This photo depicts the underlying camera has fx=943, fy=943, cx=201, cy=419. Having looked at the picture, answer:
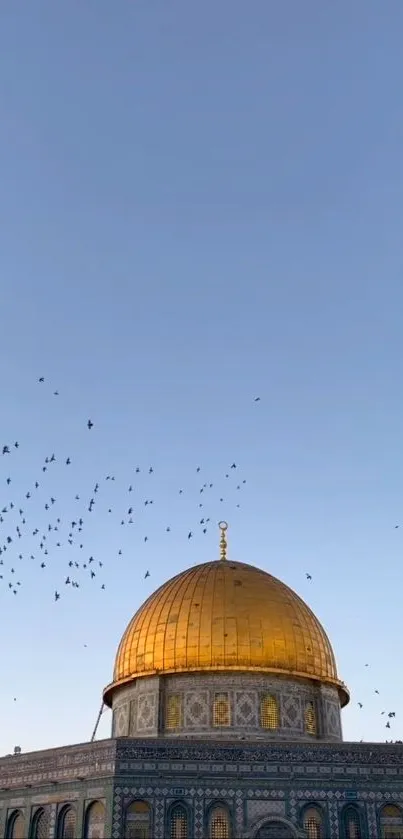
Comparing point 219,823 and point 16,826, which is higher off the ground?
point 16,826

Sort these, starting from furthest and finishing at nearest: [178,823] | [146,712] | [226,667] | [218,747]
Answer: [146,712], [226,667], [218,747], [178,823]

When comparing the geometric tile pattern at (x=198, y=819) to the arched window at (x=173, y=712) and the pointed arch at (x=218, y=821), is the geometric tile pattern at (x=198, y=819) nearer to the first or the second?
the pointed arch at (x=218, y=821)

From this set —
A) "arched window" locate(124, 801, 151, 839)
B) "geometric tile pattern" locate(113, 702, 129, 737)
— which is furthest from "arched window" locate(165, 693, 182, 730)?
"arched window" locate(124, 801, 151, 839)

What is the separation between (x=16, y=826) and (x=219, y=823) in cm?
654

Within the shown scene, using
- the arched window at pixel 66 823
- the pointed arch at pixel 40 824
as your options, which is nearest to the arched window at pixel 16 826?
the pointed arch at pixel 40 824

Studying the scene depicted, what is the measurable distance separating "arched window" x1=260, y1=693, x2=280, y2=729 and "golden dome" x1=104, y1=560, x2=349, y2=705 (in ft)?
2.79

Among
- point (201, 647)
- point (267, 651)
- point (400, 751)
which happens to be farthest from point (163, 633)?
point (400, 751)

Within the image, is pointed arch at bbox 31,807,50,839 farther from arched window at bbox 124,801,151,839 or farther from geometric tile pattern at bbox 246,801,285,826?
geometric tile pattern at bbox 246,801,285,826

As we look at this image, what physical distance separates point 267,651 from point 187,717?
3.21 m

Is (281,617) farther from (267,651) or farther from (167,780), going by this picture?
(167,780)

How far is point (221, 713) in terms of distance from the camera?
1121 inches

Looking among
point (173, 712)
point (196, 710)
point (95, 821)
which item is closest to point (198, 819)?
point (95, 821)

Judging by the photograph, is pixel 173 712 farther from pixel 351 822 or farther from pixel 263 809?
pixel 351 822

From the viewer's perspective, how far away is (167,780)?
2522 centimetres
